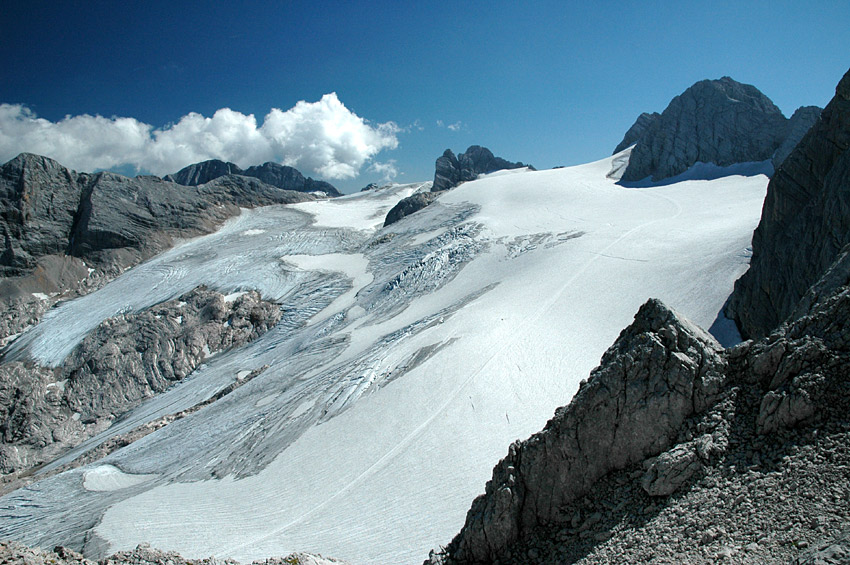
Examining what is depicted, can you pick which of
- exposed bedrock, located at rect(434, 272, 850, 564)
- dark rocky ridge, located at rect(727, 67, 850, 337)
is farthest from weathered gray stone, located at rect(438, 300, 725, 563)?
dark rocky ridge, located at rect(727, 67, 850, 337)

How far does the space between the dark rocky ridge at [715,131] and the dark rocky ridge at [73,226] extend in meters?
55.5

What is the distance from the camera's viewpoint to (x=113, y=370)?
3203 centimetres

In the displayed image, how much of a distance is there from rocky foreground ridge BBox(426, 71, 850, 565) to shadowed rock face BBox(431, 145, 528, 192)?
260 feet

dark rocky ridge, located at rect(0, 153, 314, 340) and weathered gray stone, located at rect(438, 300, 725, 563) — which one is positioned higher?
dark rocky ridge, located at rect(0, 153, 314, 340)

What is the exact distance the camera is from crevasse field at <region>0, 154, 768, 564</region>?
14164mm

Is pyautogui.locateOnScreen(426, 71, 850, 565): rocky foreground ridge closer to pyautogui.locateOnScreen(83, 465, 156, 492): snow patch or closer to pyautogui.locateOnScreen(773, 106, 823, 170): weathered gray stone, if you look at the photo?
pyautogui.locateOnScreen(83, 465, 156, 492): snow patch

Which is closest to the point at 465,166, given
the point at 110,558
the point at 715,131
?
the point at 715,131

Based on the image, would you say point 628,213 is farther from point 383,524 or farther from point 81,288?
point 81,288

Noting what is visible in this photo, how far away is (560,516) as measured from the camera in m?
6.60

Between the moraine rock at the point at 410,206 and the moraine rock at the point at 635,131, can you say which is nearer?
the moraine rock at the point at 410,206

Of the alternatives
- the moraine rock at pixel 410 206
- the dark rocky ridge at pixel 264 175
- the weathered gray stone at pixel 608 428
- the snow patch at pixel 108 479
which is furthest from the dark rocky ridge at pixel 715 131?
the dark rocky ridge at pixel 264 175

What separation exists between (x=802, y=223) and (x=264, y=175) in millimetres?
115781

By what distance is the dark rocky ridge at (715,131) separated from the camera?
163 feet

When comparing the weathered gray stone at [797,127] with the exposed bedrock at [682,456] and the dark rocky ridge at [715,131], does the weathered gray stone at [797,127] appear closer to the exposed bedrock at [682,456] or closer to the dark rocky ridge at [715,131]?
the dark rocky ridge at [715,131]
